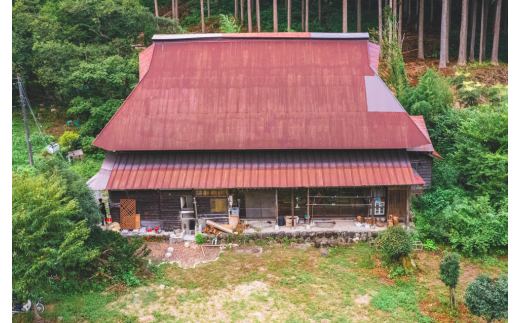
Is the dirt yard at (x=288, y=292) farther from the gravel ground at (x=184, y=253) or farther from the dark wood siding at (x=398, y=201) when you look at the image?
the dark wood siding at (x=398, y=201)

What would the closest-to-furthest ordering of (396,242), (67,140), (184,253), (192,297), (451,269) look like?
(451,269)
(192,297)
(396,242)
(184,253)
(67,140)

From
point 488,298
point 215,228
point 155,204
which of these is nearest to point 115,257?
point 155,204

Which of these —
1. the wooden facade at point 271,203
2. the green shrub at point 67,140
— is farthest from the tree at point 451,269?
the green shrub at point 67,140

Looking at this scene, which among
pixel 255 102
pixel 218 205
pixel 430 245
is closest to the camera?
pixel 430 245

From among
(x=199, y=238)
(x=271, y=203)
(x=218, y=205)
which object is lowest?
(x=199, y=238)

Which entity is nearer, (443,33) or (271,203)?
(271,203)

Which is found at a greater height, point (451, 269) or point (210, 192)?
point (210, 192)

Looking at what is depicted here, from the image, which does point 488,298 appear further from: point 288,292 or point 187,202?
point 187,202

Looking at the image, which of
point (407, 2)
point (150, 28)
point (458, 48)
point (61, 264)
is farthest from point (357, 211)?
point (407, 2)

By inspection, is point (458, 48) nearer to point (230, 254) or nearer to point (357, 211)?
point (357, 211)
